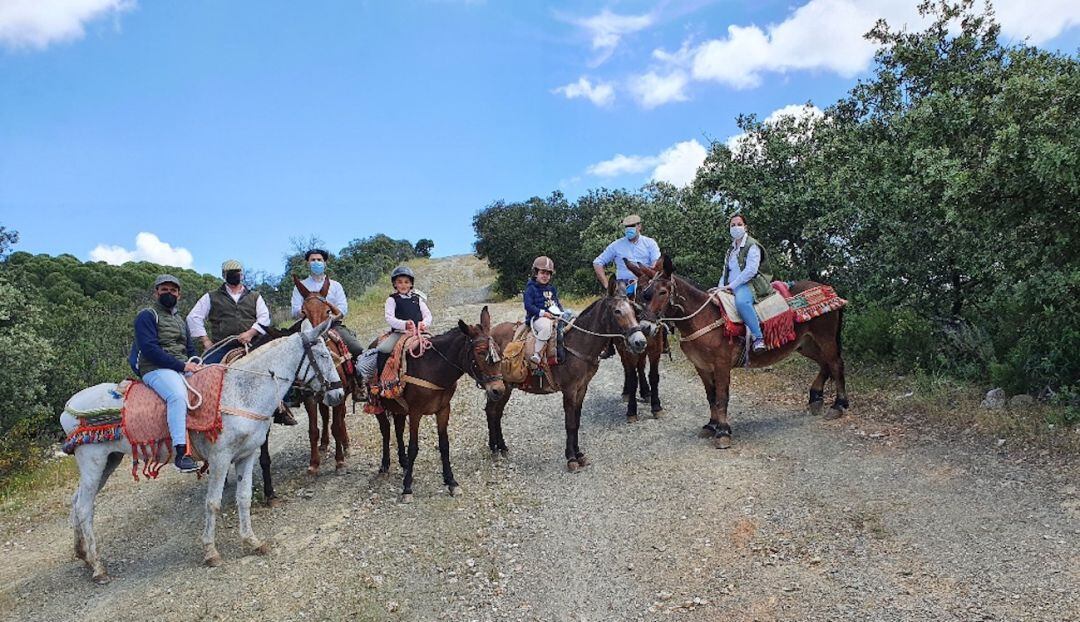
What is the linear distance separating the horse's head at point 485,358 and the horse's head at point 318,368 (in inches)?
58.2

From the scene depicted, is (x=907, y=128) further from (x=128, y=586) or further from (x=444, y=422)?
(x=128, y=586)

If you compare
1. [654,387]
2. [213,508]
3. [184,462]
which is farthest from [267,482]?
[654,387]

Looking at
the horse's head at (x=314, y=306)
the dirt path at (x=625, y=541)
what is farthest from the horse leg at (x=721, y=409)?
the horse's head at (x=314, y=306)

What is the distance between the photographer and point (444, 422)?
7.89 metres

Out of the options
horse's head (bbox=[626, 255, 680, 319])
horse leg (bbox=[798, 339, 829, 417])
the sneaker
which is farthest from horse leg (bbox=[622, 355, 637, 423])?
the sneaker

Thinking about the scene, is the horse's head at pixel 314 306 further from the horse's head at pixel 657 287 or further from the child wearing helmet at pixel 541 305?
the horse's head at pixel 657 287

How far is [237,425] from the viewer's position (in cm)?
652

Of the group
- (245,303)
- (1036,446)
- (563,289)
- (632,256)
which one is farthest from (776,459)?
(563,289)

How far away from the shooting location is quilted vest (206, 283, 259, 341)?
8.08 m

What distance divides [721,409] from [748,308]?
1396 millimetres

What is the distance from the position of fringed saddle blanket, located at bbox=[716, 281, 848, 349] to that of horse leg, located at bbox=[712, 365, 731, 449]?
53cm

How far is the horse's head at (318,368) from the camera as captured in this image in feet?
22.8

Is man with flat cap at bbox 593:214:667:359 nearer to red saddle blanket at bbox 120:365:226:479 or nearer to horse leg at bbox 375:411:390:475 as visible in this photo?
horse leg at bbox 375:411:390:475

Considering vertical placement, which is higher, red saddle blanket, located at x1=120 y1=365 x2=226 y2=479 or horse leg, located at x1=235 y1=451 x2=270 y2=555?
red saddle blanket, located at x1=120 y1=365 x2=226 y2=479
